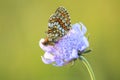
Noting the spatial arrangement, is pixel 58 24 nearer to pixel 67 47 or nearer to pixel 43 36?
pixel 67 47

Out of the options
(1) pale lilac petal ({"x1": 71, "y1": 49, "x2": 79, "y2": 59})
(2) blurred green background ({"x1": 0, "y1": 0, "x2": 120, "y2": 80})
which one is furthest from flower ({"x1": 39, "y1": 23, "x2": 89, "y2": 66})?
(2) blurred green background ({"x1": 0, "y1": 0, "x2": 120, "y2": 80})

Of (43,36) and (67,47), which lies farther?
(43,36)

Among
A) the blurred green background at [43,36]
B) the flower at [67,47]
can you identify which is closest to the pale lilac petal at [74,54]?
the flower at [67,47]

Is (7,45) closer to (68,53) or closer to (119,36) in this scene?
(119,36)

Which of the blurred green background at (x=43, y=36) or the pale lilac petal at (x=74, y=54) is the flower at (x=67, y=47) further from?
the blurred green background at (x=43, y=36)

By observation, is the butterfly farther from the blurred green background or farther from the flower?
the blurred green background

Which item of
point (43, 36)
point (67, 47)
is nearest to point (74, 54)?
point (67, 47)
